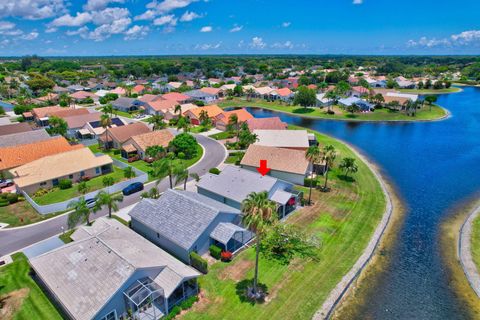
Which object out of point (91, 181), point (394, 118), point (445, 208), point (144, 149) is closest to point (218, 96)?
point (394, 118)

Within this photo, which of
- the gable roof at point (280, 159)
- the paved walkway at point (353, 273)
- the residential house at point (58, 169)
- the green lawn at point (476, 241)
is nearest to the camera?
the paved walkway at point (353, 273)

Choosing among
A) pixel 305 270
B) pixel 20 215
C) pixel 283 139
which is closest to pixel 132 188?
pixel 20 215

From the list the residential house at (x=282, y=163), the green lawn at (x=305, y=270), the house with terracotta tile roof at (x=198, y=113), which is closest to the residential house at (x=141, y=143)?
the residential house at (x=282, y=163)

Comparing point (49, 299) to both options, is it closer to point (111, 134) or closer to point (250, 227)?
point (250, 227)

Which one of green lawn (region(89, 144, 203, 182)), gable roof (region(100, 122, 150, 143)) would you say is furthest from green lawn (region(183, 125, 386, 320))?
gable roof (region(100, 122, 150, 143))

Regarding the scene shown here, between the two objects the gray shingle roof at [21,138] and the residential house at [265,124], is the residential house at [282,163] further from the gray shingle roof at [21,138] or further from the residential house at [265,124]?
the gray shingle roof at [21,138]

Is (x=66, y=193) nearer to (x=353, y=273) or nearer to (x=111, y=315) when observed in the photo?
(x=111, y=315)
